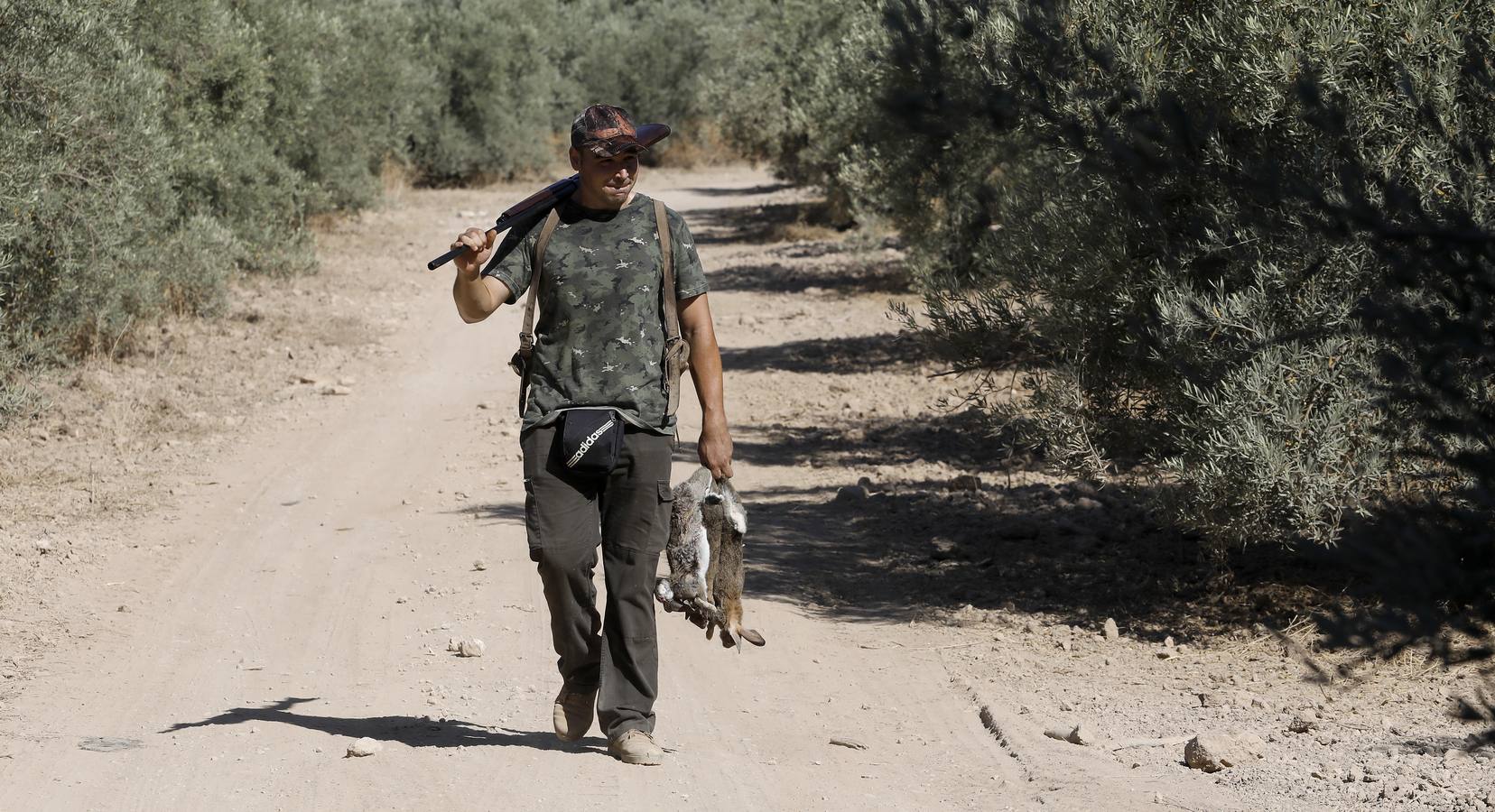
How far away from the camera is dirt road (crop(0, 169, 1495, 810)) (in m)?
4.78

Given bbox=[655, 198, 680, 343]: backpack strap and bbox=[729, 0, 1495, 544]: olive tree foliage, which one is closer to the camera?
bbox=[655, 198, 680, 343]: backpack strap

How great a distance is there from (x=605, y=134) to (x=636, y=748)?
77.7 inches

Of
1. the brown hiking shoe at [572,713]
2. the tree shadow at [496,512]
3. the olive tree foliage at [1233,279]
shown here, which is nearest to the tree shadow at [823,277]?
the tree shadow at [496,512]

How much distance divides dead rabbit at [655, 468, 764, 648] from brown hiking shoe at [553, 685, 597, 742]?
41cm

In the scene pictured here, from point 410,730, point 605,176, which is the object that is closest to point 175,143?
point 410,730

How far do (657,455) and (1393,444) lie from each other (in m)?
3.17

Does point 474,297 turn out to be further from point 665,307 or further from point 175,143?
point 175,143

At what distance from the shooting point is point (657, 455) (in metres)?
4.61

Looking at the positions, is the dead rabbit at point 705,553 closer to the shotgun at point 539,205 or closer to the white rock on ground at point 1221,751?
the shotgun at point 539,205

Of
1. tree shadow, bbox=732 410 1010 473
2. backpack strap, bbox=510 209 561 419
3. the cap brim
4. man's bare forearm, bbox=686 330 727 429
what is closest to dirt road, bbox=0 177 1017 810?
tree shadow, bbox=732 410 1010 473

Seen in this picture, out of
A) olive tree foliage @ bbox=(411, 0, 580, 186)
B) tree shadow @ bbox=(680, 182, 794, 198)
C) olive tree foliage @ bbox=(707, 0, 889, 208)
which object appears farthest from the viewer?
tree shadow @ bbox=(680, 182, 794, 198)

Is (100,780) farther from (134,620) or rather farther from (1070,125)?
(1070,125)

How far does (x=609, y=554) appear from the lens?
4.69 metres

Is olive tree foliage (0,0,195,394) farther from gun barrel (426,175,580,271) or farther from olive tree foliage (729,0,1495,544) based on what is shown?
olive tree foliage (729,0,1495,544)
